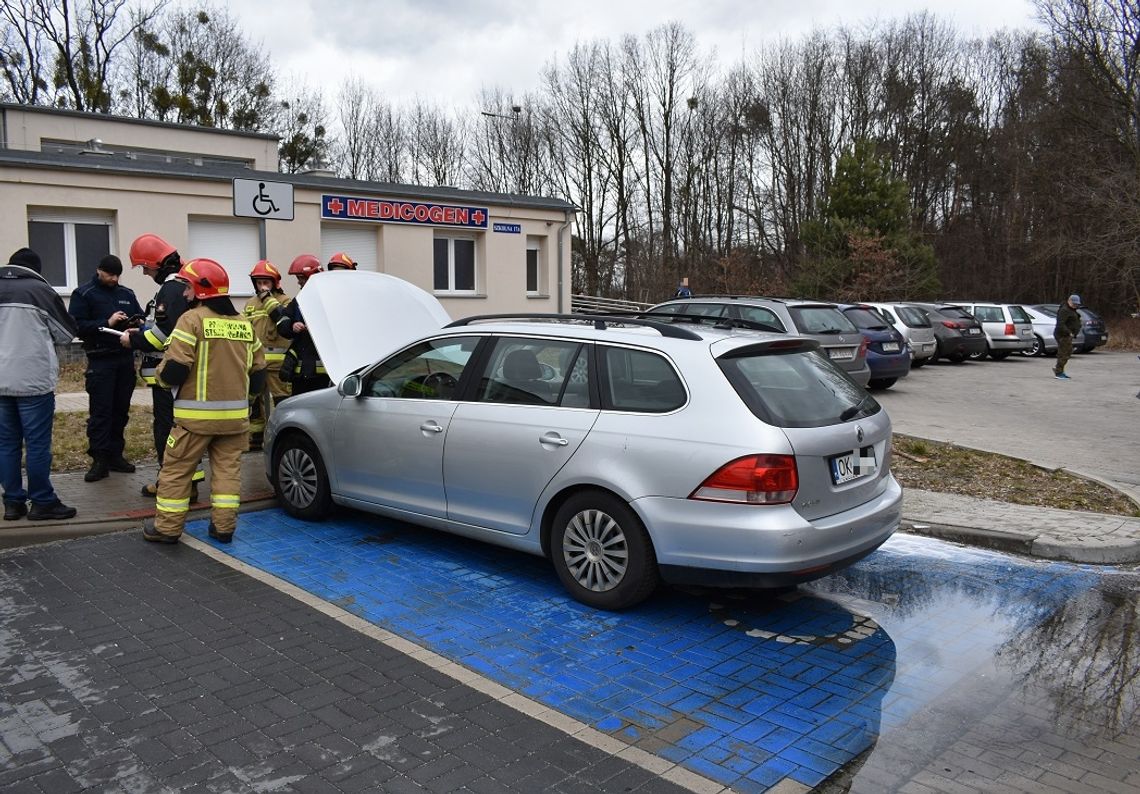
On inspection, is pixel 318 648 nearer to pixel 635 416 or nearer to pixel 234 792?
pixel 234 792

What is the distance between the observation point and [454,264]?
72.7ft

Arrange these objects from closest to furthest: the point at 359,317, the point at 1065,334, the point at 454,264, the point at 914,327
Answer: the point at 359,317 → the point at 1065,334 → the point at 914,327 → the point at 454,264

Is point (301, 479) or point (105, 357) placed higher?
point (105, 357)

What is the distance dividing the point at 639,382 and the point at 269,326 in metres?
5.28

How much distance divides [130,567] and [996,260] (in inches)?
1805

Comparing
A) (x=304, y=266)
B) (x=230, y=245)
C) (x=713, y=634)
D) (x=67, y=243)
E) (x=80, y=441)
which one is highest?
(x=230, y=245)

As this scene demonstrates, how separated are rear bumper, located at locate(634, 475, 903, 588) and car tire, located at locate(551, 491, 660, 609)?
109 millimetres

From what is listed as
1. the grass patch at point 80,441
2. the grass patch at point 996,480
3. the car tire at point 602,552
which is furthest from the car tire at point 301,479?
the grass patch at point 996,480

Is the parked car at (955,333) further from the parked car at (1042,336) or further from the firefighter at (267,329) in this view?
the firefighter at (267,329)

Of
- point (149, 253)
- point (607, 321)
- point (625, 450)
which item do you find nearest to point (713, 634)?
point (625, 450)

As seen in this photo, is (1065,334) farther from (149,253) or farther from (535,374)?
(149,253)

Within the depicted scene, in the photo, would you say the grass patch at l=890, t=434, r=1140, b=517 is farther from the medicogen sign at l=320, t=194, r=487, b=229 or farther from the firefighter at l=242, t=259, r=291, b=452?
the medicogen sign at l=320, t=194, r=487, b=229

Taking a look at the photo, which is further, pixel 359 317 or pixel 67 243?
pixel 67 243

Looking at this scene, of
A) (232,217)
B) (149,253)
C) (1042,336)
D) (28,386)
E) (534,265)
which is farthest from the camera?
(1042,336)
